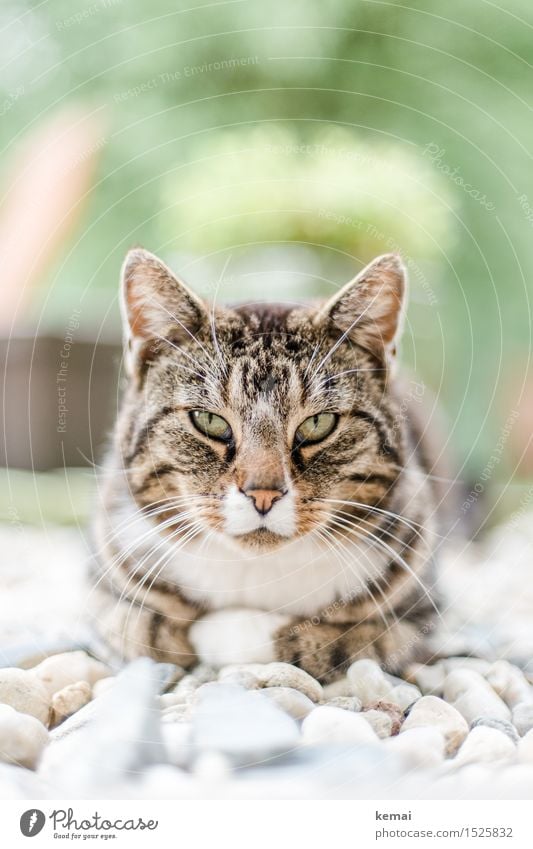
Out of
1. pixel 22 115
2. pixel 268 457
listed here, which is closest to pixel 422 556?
pixel 268 457

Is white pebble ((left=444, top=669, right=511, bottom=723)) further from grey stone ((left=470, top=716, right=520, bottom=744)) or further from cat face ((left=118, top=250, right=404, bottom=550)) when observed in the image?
cat face ((left=118, top=250, right=404, bottom=550))

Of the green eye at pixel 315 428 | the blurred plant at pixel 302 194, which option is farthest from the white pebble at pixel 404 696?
the blurred plant at pixel 302 194

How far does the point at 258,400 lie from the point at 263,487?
116mm

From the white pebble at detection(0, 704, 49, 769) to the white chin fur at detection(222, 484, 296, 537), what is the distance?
32cm

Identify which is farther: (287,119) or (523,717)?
(287,119)

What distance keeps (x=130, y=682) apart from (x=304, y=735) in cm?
24

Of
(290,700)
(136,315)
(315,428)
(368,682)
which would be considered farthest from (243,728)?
(136,315)

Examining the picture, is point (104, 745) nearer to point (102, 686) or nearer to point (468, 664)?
point (102, 686)

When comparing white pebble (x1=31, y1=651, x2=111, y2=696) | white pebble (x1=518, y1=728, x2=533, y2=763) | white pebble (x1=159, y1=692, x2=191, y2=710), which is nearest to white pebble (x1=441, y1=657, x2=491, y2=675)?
white pebble (x1=518, y1=728, x2=533, y2=763)

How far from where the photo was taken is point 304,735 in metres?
0.86

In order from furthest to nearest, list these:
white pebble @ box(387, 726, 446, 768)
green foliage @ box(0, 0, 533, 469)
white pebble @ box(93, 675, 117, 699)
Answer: green foliage @ box(0, 0, 533, 469), white pebble @ box(93, 675, 117, 699), white pebble @ box(387, 726, 446, 768)

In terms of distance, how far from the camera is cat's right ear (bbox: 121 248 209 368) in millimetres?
951

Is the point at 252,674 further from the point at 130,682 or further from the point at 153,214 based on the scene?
the point at 153,214

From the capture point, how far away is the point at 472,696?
0.93m
